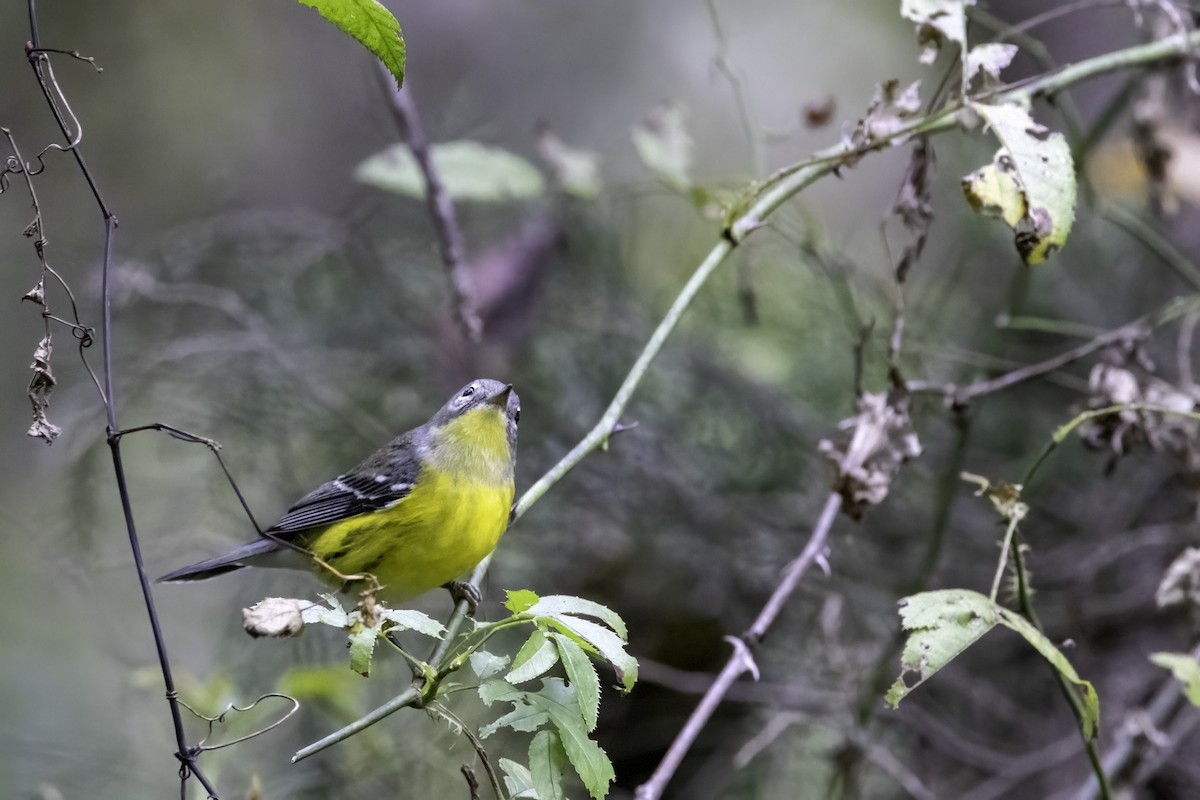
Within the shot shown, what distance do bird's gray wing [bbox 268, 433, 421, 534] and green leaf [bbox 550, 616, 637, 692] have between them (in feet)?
5.28

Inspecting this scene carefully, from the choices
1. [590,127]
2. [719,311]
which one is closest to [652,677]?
[719,311]

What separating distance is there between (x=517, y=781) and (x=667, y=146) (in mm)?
2313

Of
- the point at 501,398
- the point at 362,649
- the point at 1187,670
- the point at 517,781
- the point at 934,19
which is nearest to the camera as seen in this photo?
the point at 362,649

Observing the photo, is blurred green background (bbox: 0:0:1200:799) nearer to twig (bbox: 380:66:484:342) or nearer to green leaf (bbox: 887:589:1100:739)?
twig (bbox: 380:66:484:342)

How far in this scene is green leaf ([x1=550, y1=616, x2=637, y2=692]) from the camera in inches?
57.3

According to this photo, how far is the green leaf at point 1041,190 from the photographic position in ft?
6.44

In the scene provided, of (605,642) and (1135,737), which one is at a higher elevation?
(605,642)

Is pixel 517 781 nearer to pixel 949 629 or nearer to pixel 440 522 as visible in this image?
pixel 949 629

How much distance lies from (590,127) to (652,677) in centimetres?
385

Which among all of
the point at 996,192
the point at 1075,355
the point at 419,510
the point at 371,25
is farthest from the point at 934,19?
the point at 419,510

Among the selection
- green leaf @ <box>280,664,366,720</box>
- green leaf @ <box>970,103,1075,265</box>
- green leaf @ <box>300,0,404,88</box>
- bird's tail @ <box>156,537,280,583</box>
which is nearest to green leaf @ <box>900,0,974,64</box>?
green leaf @ <box>970,103,1075,265</box>

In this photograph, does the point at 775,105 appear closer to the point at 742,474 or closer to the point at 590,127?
the point at 590,127

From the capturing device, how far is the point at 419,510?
2.90 meters

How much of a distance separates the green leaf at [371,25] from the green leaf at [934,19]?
122 centimetres
